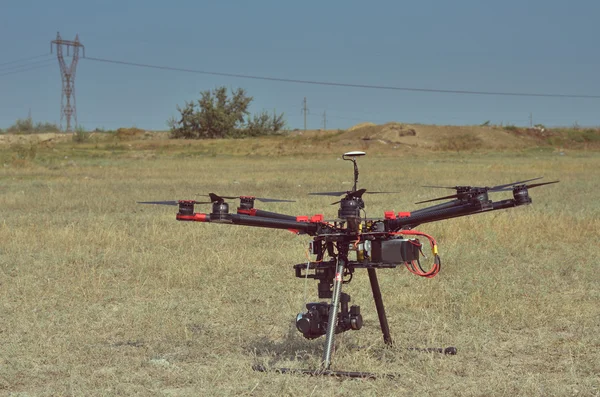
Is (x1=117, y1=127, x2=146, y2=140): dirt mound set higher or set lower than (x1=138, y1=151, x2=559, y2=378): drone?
higher

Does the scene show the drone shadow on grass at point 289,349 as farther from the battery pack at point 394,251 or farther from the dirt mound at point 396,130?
the dirt mound at point 396,130

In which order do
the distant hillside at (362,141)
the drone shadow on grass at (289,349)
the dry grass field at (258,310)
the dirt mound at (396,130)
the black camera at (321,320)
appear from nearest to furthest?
the black camera at (321,320) → the dry grass field at (258,310) → the drone shadow on grass at (289,349) → the distant hillside at (362,141) → the dirt mound at (396,130)

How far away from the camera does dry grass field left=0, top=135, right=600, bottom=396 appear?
6.31m

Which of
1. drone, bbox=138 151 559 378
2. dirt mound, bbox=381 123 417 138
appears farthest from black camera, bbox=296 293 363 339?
dirt mound, bbox=381 123 417 138

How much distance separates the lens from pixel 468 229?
46.9 ft

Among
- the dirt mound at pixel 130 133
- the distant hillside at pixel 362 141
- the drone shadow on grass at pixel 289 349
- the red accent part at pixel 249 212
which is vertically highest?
the dirt mound at pixel 130 133

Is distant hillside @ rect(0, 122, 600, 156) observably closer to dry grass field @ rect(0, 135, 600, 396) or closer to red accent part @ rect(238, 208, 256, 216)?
dry grass field @ rect(0, 135, 600, 396)

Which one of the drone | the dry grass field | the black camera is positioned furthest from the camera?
the dry grass field

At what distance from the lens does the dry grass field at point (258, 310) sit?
631 cm

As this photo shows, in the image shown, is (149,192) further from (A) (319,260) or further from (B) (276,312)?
(A) (319,260)

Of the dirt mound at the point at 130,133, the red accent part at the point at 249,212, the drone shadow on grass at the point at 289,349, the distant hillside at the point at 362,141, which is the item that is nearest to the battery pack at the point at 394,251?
the red accent part at the point at 249,212

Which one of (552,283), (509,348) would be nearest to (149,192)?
(552,283)

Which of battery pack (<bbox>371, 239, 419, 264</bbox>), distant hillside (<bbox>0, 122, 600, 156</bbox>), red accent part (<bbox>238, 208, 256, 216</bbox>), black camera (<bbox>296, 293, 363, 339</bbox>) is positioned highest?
distant hillside (<bbox>0, 122, 600, 156</bbox>)

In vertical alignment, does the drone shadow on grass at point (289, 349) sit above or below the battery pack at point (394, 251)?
below
